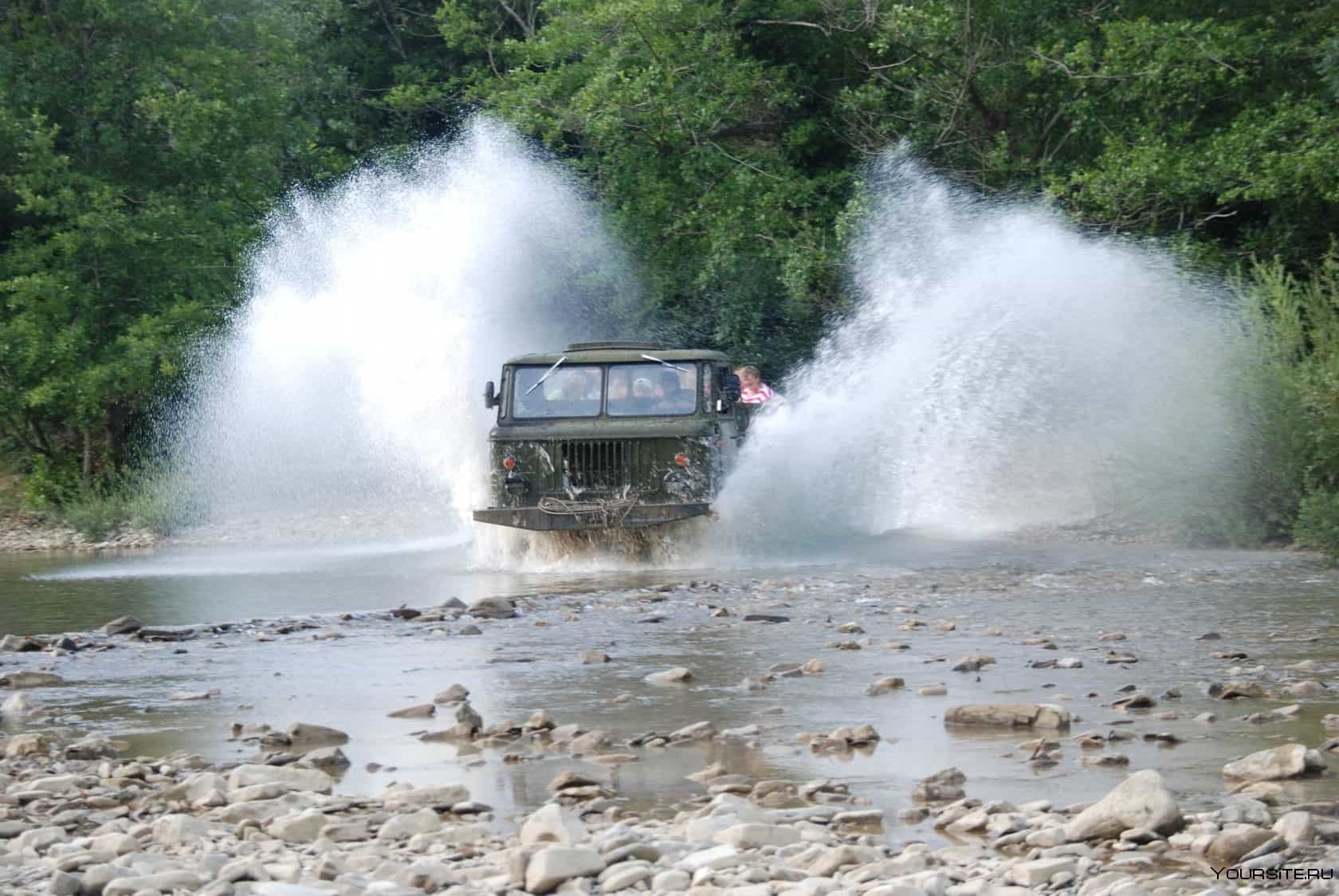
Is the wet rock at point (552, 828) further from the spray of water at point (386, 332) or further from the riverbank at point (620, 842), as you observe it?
the spray of water at point (386, 332)

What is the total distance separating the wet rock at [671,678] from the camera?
8.96 meters

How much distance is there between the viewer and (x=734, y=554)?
16609 mm

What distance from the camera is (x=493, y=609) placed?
40.3 ft

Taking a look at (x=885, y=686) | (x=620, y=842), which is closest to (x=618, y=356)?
(x=885, y=686)

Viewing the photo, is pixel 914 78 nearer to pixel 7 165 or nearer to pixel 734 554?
pixel 734 554

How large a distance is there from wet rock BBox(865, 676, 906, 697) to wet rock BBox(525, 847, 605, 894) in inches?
134

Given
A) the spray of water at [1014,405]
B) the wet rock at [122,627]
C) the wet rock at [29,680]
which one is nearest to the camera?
the wet rock at [29,680]

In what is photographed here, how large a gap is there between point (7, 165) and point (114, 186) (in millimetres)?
1810

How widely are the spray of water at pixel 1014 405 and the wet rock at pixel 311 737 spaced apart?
29.5ft

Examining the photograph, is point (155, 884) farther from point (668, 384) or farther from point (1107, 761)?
point (668, 384)

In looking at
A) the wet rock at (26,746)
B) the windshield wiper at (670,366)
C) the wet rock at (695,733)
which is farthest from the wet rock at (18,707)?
the windshield wiper at (670,366)

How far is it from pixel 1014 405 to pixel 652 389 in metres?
5.33

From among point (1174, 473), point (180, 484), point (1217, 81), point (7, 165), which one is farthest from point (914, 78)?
point (7, 165)

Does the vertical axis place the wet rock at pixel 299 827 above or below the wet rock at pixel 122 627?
below
